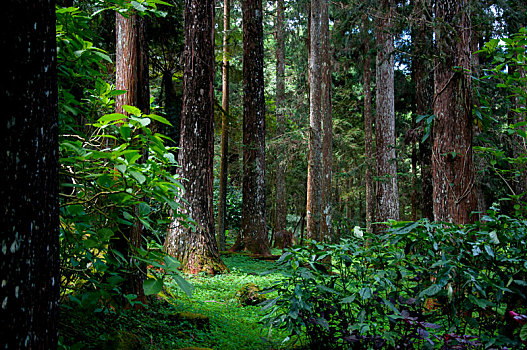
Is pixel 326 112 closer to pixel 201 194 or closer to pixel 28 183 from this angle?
pixel 201 194

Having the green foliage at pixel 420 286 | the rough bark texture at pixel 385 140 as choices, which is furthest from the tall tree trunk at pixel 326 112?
the green foliage at pixel 420 286

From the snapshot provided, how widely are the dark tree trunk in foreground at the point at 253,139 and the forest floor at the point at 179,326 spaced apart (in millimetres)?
4934

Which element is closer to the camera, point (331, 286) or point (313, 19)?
point (331, 286)

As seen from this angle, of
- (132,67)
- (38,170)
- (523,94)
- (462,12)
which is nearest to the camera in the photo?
(38,170)

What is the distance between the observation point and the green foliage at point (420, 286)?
8.92 feet

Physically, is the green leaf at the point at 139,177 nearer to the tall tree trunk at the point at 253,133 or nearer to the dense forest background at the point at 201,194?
the dense forest background at the point at 201,194

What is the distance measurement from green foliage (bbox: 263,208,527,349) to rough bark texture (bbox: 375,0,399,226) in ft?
35.1

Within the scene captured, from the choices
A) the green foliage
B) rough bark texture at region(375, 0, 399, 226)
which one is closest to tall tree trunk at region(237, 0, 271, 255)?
rough bark texture at region(375, 0, 399, 226)

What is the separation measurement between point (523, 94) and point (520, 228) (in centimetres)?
151

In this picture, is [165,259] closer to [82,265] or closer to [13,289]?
[82,265]

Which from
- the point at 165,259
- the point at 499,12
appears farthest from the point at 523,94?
the point at 499,12

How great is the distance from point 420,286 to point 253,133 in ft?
29.7

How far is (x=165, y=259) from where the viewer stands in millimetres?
2105

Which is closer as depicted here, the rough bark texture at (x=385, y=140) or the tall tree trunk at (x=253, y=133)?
the tall tree trunk at (x=253, y=133)
